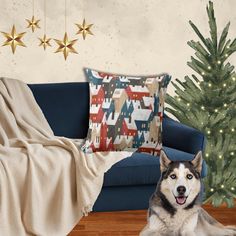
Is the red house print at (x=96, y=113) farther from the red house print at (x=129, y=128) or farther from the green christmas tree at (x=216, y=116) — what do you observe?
the green christmas tree at (x=216, y=116)

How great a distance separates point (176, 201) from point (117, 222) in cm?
54

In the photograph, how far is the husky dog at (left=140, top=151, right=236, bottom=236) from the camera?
317 centimetres

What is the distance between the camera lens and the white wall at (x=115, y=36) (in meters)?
4.48

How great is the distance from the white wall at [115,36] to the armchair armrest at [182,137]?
90 centimetres

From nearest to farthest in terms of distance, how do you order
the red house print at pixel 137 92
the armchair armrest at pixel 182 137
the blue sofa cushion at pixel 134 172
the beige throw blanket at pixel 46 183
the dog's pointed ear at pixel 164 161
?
the beige throw blanket at pixel 46 183 → the dog's pointed ear at pixel 164 161 → the blue sofa cushion at pixel 134 172 → the armchair armrest at pixel 182 137 → the red house print at pixel 137 92

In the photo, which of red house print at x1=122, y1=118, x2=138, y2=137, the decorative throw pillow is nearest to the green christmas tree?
the decorative throw pillow

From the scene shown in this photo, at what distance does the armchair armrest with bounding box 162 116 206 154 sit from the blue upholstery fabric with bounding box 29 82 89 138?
1.99 ft

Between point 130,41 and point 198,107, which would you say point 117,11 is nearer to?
point 130,41

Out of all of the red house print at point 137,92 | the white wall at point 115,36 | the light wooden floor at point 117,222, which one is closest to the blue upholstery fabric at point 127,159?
the light wooden floor at point 117,222

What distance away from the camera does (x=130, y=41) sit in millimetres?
4703

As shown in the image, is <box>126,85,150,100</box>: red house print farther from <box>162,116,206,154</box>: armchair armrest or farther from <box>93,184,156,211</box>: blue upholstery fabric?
<box>93,184,156,211</box>: blue upholstery fabric

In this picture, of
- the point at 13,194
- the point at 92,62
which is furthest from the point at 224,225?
the point at 92,62

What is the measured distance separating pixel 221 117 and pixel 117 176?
1.04 metres

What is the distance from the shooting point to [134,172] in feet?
11.3
